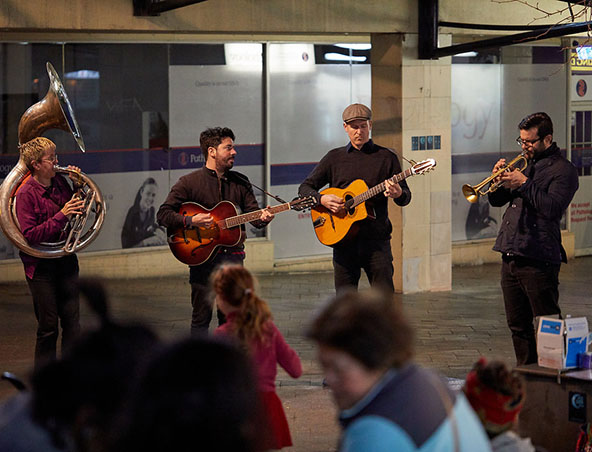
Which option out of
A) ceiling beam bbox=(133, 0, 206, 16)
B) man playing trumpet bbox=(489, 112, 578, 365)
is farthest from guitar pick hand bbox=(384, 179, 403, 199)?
ceiling beam bbox=(133, 0, 206, 16)

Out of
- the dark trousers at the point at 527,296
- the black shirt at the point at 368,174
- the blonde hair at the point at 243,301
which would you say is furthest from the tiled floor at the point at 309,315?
the blonde hair at the point at 243,301

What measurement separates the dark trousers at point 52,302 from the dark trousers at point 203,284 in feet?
2.76

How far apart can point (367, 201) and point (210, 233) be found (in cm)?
120

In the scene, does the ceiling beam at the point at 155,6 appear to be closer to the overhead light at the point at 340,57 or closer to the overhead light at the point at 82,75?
the overhead light at the point at 82,75

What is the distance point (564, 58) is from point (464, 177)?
94.2 inches

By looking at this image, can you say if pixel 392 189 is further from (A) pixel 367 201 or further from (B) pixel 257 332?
(B) pixel 257 332

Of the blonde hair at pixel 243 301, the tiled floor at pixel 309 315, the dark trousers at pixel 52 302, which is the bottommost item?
the tiled floor at pixel 309 315

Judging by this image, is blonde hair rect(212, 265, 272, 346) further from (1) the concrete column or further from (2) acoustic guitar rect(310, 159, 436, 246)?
(1) the concrete column

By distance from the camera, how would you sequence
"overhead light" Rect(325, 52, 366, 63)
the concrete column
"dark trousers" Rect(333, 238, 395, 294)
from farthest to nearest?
"overhead light" Rect(325, 52, 366, 63), the concrete column, "dark trousers" Rect(333, 238, 395, 294)

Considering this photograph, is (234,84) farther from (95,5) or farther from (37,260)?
(37,260)

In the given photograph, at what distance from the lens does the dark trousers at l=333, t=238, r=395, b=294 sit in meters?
7.62

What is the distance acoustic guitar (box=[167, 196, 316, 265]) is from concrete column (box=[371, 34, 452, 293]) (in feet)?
13.4

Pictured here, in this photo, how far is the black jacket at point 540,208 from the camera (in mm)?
6793

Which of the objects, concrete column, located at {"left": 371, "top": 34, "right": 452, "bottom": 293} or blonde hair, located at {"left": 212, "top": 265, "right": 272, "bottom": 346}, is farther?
concrete column, located at {"left": 371, "top": 34, "right": 452, "bottom": 293}
